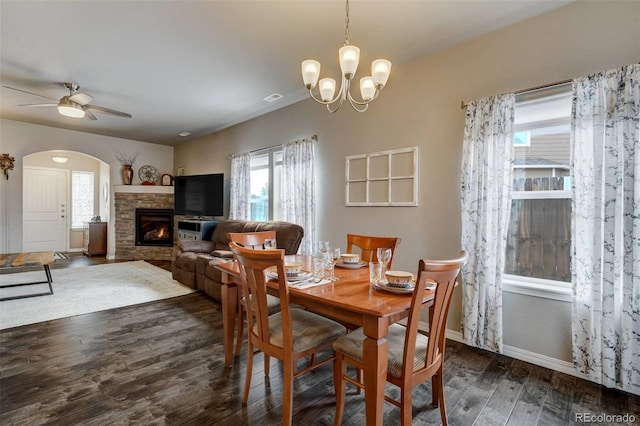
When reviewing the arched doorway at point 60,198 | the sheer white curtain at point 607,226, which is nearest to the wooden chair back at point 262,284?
the sheer white curtain at point 607,226

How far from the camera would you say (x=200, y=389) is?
202cm

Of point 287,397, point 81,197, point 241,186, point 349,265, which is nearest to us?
point 287,397

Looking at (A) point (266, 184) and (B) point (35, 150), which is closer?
(A) point (266, 184)

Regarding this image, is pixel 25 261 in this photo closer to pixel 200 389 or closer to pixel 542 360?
pixel 200 389

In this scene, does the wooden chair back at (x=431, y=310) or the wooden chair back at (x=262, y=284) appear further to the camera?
the wooden chair back at (x=262, y=284)

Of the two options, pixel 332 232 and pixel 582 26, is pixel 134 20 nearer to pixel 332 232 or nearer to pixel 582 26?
pixel 332 232

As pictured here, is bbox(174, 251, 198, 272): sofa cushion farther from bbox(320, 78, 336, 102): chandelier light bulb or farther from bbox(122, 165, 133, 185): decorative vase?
bbox(122, 165, 133, 185): decorative vase

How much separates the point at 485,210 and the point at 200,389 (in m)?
2.60

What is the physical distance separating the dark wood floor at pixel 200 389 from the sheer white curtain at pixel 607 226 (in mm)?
292

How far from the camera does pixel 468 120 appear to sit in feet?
8.79

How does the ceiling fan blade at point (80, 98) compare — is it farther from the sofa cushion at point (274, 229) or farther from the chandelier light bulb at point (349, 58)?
the chandelier light bulb at point (349, 58)

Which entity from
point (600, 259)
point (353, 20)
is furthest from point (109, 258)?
point (600, 259)

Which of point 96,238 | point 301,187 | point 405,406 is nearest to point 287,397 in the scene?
point 405,406

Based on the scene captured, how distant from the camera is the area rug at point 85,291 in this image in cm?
339
